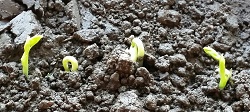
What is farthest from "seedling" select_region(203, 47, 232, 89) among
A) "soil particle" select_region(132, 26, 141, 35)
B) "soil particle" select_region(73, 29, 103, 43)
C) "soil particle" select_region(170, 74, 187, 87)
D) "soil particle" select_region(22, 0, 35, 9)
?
"soil particle" select_region(22, 0, 35, 9)

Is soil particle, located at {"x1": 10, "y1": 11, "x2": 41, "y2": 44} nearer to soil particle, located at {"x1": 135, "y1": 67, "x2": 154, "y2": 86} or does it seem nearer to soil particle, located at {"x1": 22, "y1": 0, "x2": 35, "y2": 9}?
soil particle, located at {"x1": 22, "y1": 0, "x2": 35, "y2": 9}

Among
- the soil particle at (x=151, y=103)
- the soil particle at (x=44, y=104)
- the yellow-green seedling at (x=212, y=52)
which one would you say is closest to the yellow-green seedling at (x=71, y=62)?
the soil particle at (x=44, y=104)

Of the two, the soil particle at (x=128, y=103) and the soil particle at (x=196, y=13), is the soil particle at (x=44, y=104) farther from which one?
the soil particle at (x=196, y=13)

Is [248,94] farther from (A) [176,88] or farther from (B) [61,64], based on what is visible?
(B) [61,64]

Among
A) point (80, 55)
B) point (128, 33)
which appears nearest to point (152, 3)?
point (128, 33)

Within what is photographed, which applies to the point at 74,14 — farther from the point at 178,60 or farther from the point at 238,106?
the point at 238,106
